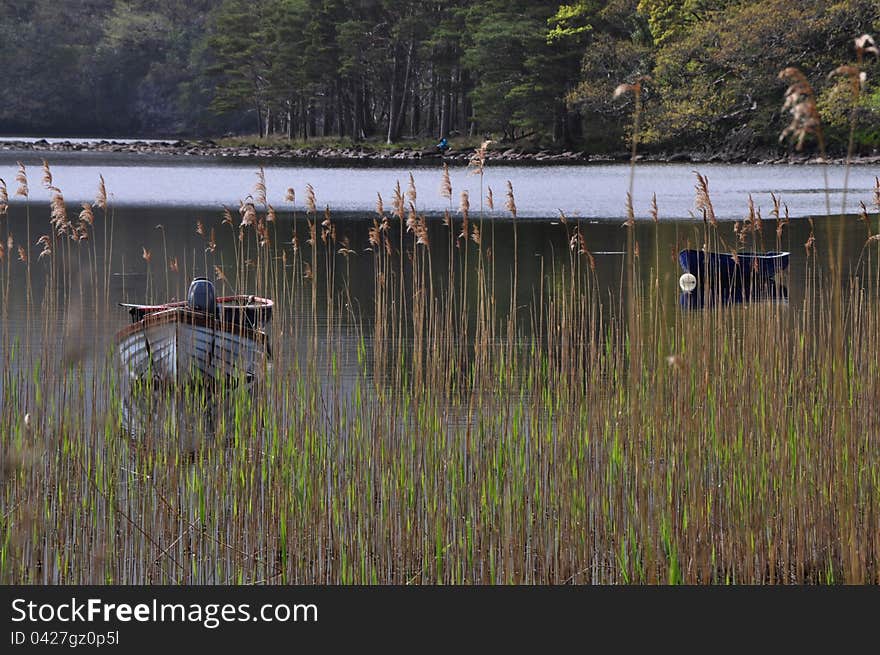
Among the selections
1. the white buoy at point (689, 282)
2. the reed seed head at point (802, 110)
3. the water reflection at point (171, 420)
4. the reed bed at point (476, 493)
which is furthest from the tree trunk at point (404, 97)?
the reed seed head at point (802, 110)

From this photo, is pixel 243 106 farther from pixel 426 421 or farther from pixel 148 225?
pixel 426 421

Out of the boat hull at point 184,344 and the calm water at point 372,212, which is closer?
the boat hull at point 184,344

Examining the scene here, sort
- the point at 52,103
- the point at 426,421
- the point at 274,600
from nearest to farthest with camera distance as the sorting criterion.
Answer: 1. the point at 274,600
2. the point at 426,421
3. the point at 52,103

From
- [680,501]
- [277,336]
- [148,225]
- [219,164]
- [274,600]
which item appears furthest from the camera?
[219,164]

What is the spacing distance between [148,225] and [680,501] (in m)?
21.6

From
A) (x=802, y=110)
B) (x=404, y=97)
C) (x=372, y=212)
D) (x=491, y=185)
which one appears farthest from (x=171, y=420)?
(x=404, y=97)

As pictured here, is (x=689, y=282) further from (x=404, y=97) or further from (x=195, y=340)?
(x=404, y=97)

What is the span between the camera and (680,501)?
5.42 metres

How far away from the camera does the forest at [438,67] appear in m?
46.0

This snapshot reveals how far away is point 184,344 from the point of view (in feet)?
27.7

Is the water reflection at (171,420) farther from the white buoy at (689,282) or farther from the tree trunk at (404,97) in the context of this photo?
the tree trunk at (404,97)

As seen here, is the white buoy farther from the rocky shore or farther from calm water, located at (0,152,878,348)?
the rocky shore

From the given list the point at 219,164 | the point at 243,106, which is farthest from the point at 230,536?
the point at 243,106

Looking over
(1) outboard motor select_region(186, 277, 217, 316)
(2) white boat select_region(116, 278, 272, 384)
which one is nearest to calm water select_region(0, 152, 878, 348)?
(1) outboard motor select_region(186, 277, 217, 316)
